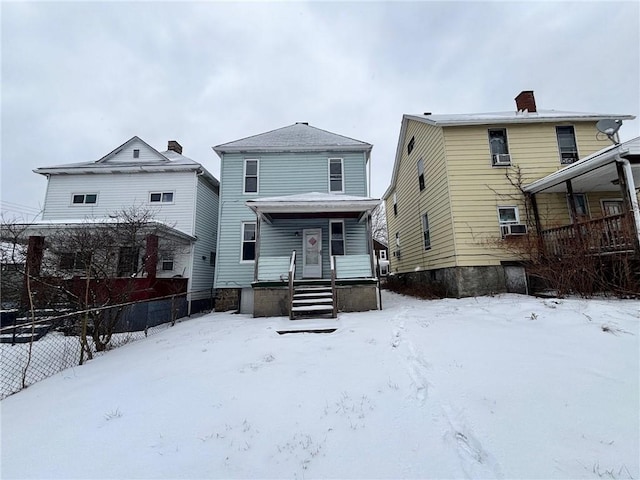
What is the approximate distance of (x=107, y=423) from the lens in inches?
110

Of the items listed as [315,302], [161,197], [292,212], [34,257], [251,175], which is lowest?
[315,302]

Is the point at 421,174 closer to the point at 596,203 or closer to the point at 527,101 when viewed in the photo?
the point at 527,101

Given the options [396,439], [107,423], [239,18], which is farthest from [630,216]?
[239,18]

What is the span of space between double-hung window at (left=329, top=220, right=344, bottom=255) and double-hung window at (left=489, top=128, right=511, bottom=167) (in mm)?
6066

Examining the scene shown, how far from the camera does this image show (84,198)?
13109 millimetres

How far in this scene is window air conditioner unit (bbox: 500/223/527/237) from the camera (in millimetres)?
9586

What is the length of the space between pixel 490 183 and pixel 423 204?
9.57 ft

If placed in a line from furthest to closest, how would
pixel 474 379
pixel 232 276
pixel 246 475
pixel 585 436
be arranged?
pixel 232 276 → pixel 474 379 → pixel 585 436 → pixel 246 475

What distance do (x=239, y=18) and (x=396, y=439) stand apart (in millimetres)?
15175

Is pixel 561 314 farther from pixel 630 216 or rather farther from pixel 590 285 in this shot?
pixel 630 216

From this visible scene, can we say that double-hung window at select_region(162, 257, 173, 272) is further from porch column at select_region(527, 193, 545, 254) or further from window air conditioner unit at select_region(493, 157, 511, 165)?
porch column at select_region(527, 193, 545, 254)

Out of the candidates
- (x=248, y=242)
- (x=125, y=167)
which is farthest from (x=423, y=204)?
(x=125, y=167)

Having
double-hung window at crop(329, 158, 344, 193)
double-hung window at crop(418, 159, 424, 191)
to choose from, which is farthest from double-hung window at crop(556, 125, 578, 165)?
double-hung window at crop(329, 158, 344, 193)

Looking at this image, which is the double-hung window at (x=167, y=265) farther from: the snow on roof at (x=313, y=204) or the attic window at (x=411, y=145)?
the attic window at (x=411, y=145)
